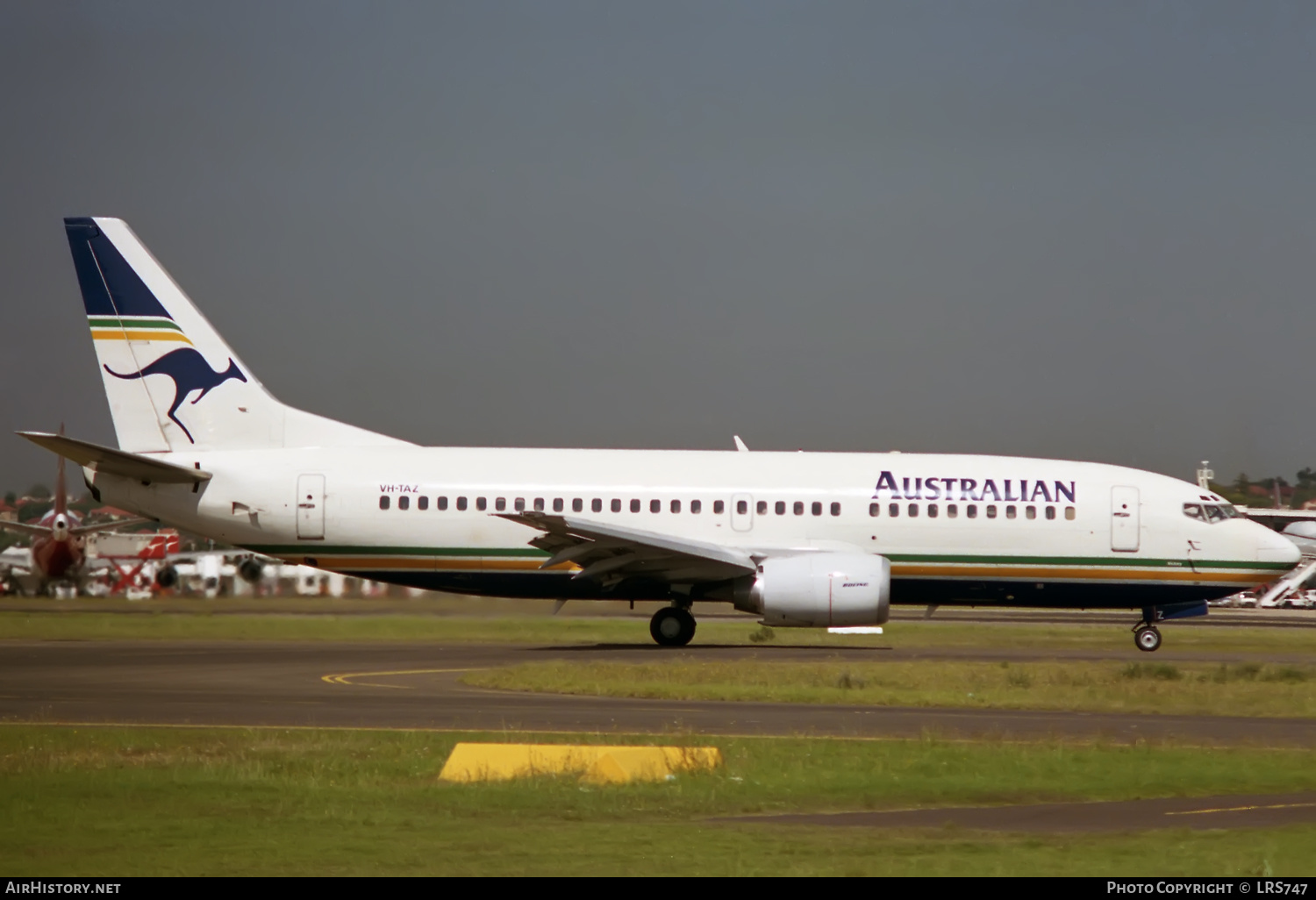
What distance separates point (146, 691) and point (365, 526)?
10.4m

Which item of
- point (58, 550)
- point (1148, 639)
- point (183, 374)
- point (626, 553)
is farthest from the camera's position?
point (58, 550)

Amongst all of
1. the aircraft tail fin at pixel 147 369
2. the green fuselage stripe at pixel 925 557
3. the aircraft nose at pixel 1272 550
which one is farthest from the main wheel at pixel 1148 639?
the aircraft tail fin at pixel 147 369

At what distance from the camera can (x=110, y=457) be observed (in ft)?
99.6

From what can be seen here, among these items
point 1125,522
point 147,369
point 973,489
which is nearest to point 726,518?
point 973,489

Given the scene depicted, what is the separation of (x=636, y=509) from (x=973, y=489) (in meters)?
6.81

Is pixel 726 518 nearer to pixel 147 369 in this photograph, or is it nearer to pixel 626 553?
pixel 626 553

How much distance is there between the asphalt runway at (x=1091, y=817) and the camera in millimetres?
11547

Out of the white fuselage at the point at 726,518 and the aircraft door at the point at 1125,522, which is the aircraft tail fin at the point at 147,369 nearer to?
the white fuselage at the point at 726,518

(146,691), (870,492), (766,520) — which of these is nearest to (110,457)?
(146,691)

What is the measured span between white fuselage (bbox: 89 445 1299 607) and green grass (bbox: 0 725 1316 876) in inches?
569

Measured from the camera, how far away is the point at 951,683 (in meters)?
23.5

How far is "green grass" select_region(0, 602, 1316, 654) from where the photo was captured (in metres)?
32.6

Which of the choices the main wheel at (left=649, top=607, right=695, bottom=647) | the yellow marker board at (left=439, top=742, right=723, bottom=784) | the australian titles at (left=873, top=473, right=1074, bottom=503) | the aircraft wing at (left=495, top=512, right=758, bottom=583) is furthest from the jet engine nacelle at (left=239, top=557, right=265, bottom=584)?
the yellow marker board at (left=439, top=742, right=723, bottom=784)

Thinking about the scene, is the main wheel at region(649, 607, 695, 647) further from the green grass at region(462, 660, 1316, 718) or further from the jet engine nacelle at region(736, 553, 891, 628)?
the green grass at region(462, 660, 1316, 718)
